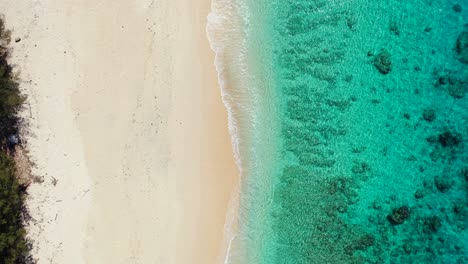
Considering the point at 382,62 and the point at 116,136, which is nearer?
the point at 116,136

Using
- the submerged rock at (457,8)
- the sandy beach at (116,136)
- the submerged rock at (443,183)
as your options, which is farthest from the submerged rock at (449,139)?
the sandy beach at (116,136)

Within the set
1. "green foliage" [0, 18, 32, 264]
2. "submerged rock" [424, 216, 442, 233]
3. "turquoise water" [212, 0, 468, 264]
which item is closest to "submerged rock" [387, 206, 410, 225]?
"turquoise water" [212, 0, 468, 264]

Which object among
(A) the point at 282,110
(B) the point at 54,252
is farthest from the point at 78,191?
(A) the point at 282,110

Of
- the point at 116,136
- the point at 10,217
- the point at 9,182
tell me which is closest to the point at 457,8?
the point at 116,136

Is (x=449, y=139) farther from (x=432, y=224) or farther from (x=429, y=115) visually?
(x=432, y=224)

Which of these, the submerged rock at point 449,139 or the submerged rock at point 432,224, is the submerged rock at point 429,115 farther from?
the submerged rock at point 432,224

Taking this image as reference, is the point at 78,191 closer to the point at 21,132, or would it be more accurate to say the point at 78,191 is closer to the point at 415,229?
the point at 21,132

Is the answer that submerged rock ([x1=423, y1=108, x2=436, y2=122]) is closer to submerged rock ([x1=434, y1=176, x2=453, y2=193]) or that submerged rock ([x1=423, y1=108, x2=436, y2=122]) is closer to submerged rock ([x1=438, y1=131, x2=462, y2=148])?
submerged rock ([x1=438, y1=131, x2=462, y2=148])
